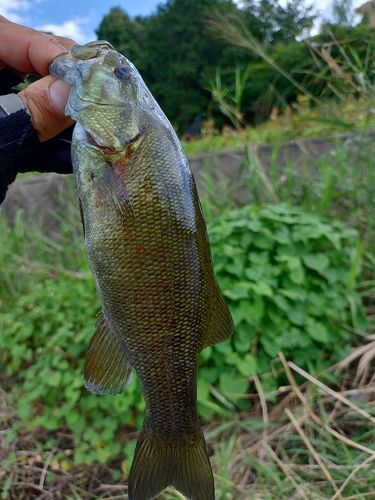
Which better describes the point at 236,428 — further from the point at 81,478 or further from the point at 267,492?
the point at 81,478

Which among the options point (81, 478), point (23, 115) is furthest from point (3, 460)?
point (23, 115)

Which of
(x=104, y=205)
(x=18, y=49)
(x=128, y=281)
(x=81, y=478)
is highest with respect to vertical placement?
(x=18, y=49)

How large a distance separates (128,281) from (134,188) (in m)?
0.24

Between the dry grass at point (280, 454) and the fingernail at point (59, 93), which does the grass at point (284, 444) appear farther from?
the fingernail at point (59, 93)

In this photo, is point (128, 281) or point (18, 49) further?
point (18, 49)

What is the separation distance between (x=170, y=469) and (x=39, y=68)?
129 centimetres

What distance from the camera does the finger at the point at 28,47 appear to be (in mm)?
1250

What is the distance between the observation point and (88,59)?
115 centimetres

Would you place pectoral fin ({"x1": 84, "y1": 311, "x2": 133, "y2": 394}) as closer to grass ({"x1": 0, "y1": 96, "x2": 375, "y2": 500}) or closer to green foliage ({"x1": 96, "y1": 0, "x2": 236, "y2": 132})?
grass ({"x1": 0, "y1": 96, "x2": 375, "y2": 500})

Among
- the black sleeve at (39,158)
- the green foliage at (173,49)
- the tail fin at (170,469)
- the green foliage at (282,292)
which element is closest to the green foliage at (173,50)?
the green foliage at (173,49)

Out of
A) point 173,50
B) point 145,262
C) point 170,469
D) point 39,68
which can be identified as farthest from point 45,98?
point 173,50

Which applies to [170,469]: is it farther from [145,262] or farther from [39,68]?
[39,68]

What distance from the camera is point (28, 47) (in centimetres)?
128

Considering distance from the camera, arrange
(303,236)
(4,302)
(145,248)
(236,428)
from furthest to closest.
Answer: (4,302) → (303,236) → (236,428) → (145,248)
